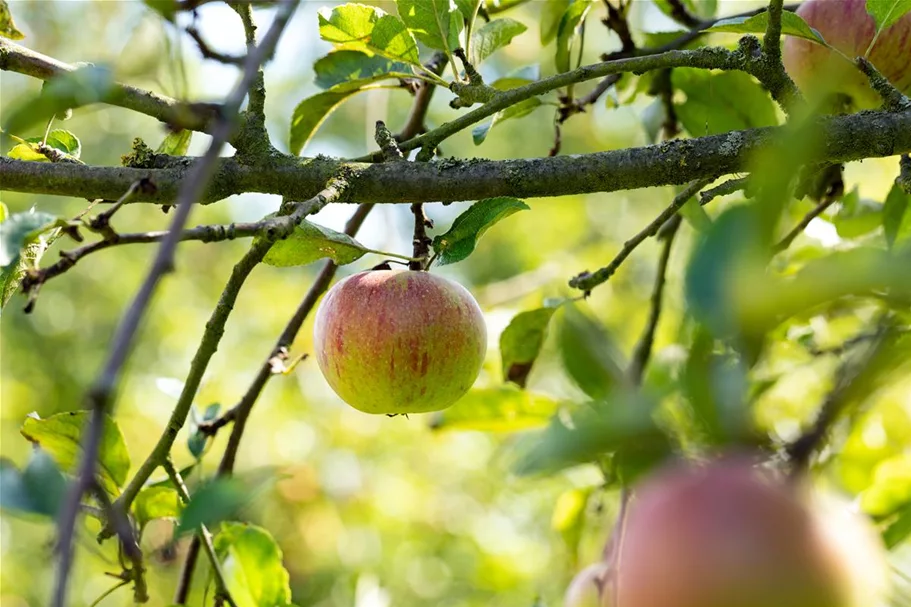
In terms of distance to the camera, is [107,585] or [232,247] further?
[232,247]

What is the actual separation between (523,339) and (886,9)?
48 cm

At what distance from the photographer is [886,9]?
2.57 feet

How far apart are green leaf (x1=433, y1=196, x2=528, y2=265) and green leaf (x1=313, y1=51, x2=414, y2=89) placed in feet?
0.77

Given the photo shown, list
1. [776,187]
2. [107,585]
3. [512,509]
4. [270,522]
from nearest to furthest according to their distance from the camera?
[776,187], [512,509], [107,585], [270,522]

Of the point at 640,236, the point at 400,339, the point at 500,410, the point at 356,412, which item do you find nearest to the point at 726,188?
the point at 640,236

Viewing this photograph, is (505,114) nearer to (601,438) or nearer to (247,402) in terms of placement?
(247,402)

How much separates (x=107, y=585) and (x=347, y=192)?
2637 mm

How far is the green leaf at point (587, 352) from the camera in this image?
1.39 ft

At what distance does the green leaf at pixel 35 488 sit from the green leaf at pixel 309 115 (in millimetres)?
512

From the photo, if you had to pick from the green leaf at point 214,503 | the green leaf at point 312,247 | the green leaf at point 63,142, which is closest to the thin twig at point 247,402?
the green leaf at point 312,247

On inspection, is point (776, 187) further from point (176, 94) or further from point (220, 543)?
point (220, 543)

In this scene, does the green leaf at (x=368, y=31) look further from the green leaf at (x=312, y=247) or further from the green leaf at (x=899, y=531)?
the green leaf at (x=899, y=531)

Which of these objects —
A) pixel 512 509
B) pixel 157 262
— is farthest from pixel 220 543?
pixel 512 509

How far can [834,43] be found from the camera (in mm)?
893
